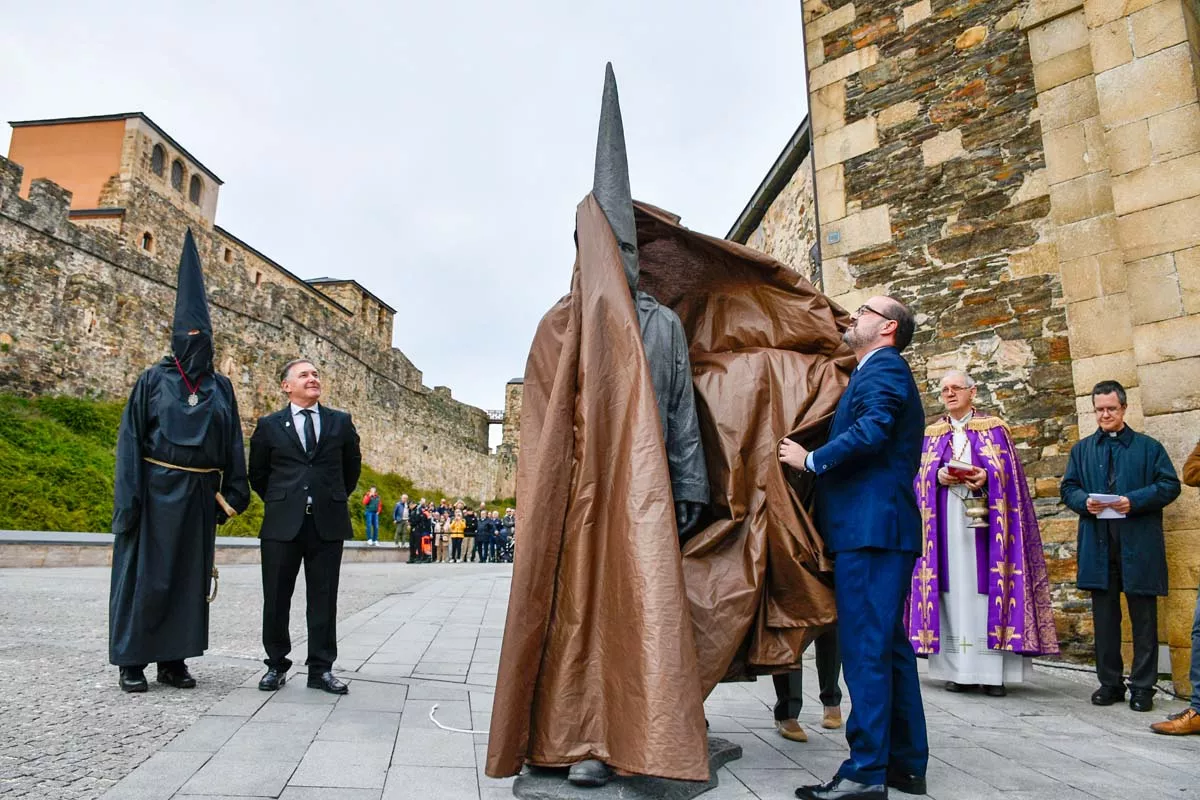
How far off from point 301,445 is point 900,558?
2.94 metres

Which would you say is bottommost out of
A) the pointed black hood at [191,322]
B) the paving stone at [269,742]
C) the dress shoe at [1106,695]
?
the dress shoe at [1106,695]

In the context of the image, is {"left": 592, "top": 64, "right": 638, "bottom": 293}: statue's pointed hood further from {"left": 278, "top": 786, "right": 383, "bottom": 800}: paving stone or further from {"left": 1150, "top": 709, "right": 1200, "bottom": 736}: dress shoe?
{"left": 1150, "top": 709, "right": 1200, "bottom": 736}: dress shoe

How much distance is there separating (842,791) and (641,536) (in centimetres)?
95

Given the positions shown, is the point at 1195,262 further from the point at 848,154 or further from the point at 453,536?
the point at 453,536

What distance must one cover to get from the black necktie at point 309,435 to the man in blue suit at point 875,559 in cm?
254

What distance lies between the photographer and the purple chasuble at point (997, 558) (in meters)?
4.54

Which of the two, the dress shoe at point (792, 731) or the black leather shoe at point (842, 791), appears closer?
the black leather shoe at point (842, 791)

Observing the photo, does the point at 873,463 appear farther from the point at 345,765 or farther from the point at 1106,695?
the point at 1106,695

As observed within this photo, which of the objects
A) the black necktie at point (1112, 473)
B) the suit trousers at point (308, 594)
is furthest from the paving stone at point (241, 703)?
the black necktie at point (1112, 473)

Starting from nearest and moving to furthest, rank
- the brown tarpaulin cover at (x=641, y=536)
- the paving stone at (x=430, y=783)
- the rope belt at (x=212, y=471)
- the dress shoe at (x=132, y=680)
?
the brown tarpaulin cover at (x=641, y=536) < the paving stone at (x=430, y=783) < the dress shoe at (x=132, y=680) < the rope belt at (x=212, y=471)

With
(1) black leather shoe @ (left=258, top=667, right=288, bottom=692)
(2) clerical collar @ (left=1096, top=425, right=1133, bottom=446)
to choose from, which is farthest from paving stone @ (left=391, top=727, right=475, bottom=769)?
(2) clerical collar @ (left=1096, top=425, right=1133, bottom=446)

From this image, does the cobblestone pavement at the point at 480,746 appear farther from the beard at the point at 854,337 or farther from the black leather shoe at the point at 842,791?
the beard at the point at 854,337

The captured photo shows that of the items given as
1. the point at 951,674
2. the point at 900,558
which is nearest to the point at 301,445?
the point at 900,558

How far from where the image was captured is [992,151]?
20.0 feet
